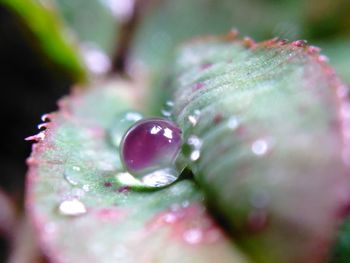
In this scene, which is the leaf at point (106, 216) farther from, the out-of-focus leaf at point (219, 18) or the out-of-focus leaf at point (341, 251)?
the out-of-focus leaf at point (219, 18)

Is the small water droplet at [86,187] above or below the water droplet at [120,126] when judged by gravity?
below

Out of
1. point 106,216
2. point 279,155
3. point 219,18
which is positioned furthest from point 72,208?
point 219,18

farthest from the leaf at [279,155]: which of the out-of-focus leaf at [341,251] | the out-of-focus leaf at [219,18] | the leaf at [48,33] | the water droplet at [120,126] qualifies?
the out-of-focus leaf at [219,18]

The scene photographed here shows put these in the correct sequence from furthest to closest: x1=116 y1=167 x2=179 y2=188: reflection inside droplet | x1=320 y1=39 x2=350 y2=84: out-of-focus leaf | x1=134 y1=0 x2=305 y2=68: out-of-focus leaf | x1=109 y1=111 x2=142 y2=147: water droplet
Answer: x1=134 y1=0 x2=305 y2=68: out-of-focus leaf < x1=320 y1=39 x2=350 y2=84: out-of-focus leaf < x1=109 y1=111 x2=142 y2=147: water droplet < x1=116 y1=167 x2=179 y2=188: reflection inside droplet

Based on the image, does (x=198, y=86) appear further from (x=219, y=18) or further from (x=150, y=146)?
(x=219, y=18)

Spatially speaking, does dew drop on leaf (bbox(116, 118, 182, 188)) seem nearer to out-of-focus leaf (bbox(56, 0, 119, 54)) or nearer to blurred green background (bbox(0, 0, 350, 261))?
blurred green background (bbox(0, 0, 350, 261))

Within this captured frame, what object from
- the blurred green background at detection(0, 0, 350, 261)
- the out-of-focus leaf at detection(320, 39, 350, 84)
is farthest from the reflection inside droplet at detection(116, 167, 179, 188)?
the out-of-focus leaf at detection(320, 39, 350, 84)
